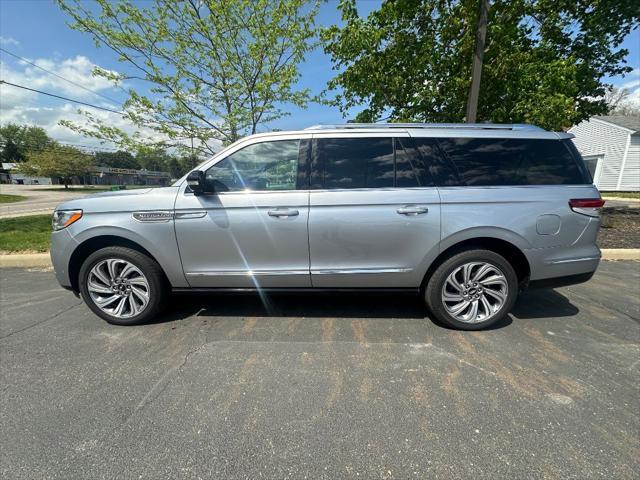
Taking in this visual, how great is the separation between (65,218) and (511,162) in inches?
177

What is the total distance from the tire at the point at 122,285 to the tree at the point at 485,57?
6.50 meters

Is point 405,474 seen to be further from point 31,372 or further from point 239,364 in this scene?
point 31,372

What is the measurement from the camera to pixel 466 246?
2924 mm

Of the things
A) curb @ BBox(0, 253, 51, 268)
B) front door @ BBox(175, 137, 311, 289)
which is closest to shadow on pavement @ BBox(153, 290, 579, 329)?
front door @ BBox(175, 137, 311, 289)

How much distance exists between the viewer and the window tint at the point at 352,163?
2.86 metres

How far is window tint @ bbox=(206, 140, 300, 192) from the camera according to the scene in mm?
2947

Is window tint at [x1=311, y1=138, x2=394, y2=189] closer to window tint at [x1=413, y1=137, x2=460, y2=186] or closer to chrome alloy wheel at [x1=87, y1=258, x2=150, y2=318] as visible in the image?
window tint at [x1=413, y1=137, x2=460, y2=186]

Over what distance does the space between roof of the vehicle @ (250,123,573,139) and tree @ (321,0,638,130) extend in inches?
149

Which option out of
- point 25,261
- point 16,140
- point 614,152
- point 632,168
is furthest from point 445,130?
point 16,140

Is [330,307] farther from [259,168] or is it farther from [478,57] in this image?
[478,57]

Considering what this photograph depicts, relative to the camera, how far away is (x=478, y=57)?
19.0 ft

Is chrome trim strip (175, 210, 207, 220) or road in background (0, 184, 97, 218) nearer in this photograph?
chrome trim strip (175, 210, 207, 220)

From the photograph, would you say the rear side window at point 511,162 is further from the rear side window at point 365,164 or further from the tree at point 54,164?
the tree at point 54,164

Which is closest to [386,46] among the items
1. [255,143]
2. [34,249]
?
[255,143]
